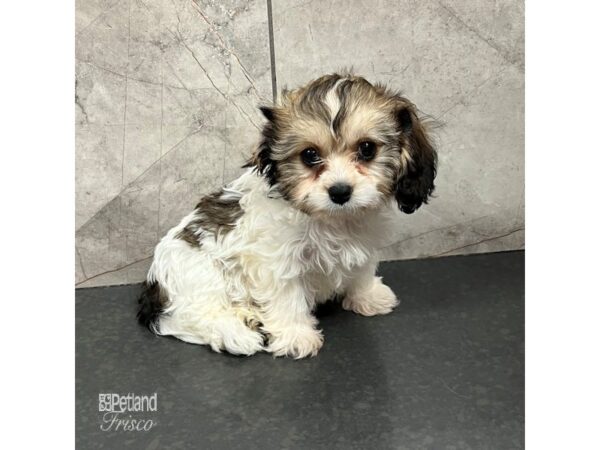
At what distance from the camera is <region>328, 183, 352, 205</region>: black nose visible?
199 centimetres

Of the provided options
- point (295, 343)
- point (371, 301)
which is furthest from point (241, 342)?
point (371, 301)

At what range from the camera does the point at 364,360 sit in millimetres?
2363

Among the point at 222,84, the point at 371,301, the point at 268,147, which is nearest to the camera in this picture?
the point at 268,147

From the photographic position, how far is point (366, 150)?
2.09 m

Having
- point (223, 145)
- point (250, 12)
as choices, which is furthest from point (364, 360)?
point (250, 12)

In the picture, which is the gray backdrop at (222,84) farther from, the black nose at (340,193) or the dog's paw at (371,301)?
the black nose at (340,193)

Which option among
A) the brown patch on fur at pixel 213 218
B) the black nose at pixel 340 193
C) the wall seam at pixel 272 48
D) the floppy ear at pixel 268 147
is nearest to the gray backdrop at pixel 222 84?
the wall seam at pixel 272 48

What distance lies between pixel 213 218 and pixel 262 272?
36 cm

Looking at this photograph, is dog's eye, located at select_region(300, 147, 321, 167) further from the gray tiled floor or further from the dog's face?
the gray tiled floor

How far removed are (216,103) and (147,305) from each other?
3.41 ft

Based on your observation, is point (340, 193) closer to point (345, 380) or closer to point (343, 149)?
point (343, 149)

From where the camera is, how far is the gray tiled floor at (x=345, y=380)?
1929 mm

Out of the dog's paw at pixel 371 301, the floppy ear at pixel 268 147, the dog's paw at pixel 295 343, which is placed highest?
the floppy ear at pixel 268 147

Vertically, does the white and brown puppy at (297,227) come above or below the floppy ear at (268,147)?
below
